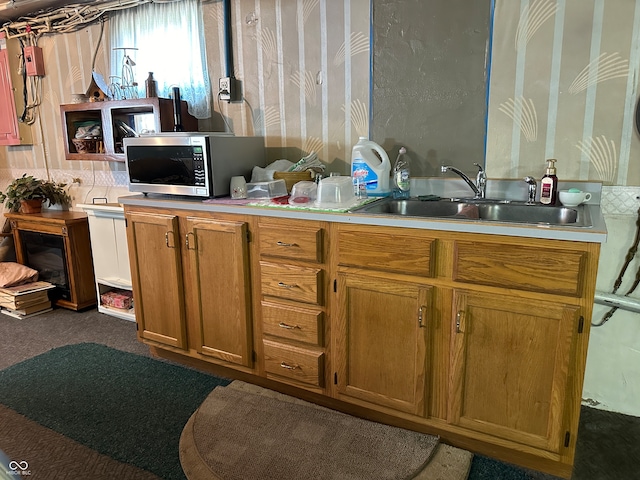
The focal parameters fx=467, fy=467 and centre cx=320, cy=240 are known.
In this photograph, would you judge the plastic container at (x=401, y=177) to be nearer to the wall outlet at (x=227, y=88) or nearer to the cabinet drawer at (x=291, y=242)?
the cabinet drawer at (x=291, y=242)

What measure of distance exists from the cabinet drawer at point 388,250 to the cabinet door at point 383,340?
0.20 feet

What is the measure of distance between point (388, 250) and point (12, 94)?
361cm

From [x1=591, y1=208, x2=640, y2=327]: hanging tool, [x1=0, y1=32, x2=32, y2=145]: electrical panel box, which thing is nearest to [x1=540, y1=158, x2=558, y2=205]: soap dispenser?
[x1=591, y1=208, x2=640, y2=327]: hanging tool

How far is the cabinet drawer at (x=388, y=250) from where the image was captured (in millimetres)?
1651

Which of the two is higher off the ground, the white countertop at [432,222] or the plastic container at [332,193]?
the plastic container at [332,193]

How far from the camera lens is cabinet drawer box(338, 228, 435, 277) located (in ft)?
5.42

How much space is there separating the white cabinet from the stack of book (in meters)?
0.42

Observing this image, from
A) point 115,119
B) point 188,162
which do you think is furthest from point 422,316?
point 115,119

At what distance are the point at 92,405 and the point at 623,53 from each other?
105 inches

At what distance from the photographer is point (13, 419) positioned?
2.02m

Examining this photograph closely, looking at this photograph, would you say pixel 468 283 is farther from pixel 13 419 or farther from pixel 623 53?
pixel 13 419

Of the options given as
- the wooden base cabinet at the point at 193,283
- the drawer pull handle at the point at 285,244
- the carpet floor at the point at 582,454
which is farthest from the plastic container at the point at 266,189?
the carpet floor at the point at 582,454

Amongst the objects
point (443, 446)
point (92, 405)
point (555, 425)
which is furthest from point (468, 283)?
point (92, 405)

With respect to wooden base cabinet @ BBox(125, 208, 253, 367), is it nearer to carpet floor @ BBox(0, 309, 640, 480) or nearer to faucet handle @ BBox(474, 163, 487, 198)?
carpet floor @ BBox(0, 309, 640, 480)
